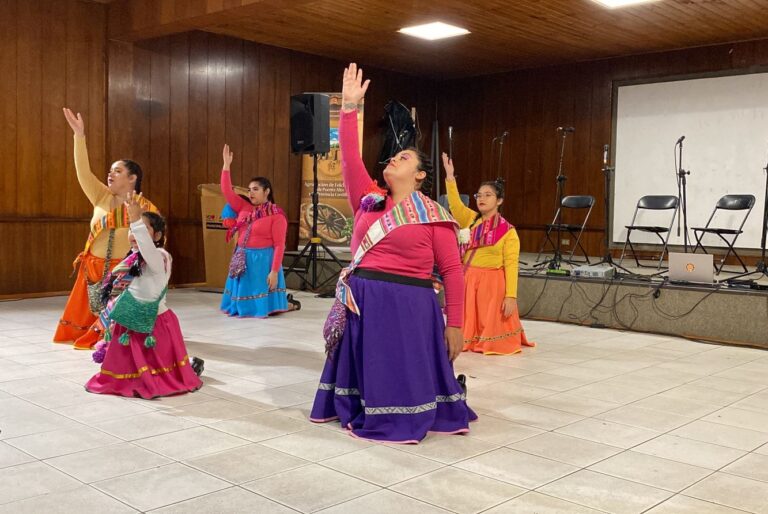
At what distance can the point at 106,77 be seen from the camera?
8234mm

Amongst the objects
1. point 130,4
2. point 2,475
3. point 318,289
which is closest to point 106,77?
point 130,4

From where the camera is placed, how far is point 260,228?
22.2 ft

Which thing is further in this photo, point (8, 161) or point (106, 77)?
point (106, 77)

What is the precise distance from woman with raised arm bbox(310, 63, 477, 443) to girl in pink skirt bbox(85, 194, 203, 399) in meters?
1.06

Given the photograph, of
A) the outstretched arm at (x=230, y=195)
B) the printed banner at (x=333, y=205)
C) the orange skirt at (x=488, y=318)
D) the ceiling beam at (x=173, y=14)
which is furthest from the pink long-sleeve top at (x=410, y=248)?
the printed banner at (x=333, y=205)

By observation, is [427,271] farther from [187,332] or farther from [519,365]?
[187,332]

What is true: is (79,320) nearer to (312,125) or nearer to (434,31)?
(312,125)

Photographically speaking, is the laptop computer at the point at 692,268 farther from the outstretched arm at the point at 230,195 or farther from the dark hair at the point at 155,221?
the dark hair at the point at 155,221

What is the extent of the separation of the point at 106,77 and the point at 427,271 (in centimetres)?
623

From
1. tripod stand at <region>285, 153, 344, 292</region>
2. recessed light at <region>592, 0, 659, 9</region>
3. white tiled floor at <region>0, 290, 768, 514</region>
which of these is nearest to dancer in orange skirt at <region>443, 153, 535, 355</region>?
white tiled floor at <region>0, 290, 768, 514</region>

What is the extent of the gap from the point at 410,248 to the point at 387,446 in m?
0.82

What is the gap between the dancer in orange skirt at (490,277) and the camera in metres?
5.29

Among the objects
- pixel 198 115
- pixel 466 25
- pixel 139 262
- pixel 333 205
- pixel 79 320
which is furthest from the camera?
pixel 333 205

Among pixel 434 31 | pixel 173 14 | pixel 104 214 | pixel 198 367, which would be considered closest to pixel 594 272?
pixel 434 31
